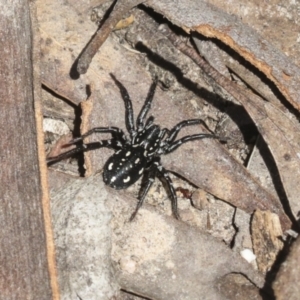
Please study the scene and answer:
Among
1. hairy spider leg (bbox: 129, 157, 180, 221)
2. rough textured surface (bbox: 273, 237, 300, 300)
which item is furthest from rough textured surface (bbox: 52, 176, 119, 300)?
rough textured surface (bbox: 273, 237, 300, 300)

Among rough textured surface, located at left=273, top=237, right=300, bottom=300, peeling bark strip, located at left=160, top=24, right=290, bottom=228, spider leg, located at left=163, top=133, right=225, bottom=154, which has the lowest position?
rough textured surface, located at left=273, top=237, right=300, bottom=300

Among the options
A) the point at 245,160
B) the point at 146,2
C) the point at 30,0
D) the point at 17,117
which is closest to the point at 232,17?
the point at 146,2

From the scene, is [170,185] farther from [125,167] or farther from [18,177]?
[18,177]

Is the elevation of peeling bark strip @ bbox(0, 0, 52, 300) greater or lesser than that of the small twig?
lesser

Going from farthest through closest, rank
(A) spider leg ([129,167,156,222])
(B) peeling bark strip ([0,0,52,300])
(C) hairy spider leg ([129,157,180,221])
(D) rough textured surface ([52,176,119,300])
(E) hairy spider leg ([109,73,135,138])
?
1. (C) hairy spider leg ([129,157,180,221])
2. (E) hairy spider leg ([109,73,135,138])
3. (A) spider leg ([129,167,156,222])
4. (D) rough textured surface ([52,176,119,300])
5. (B) peeling bark strip ([0,0,52,300])

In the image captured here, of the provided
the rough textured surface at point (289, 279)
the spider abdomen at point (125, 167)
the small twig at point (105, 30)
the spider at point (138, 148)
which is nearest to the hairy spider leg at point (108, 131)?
the spider at point (138, 148)

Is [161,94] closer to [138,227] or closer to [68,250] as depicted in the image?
[138,227]

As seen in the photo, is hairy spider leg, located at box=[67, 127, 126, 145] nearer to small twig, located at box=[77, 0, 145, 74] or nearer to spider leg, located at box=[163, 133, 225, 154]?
spider leg, located at box=[163, 133, 225, 154]
